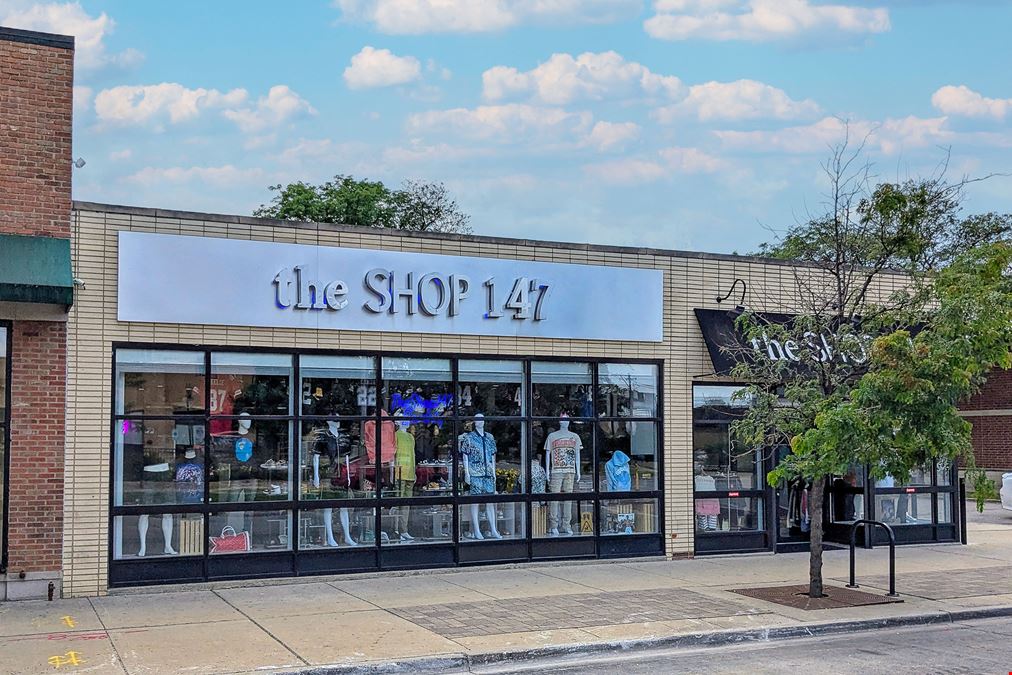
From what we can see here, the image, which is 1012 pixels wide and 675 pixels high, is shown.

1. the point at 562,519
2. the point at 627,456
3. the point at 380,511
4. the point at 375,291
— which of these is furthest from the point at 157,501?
the point at 627,456

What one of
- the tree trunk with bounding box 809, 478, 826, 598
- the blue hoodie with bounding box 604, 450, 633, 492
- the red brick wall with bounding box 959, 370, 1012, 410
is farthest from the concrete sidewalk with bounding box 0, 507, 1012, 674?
the red brick wall with bounding box 959, 370, 1012, 410

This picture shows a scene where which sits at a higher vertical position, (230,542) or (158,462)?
(158,462)

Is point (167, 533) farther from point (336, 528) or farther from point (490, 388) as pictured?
point (490, 388)

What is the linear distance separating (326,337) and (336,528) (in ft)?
8.17

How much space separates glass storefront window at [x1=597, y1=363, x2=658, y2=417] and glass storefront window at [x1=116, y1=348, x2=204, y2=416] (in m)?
5.74

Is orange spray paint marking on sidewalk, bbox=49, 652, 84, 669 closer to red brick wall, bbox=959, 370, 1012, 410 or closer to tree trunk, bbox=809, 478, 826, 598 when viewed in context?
tree trunk, bbox=809, 478, 826, 598

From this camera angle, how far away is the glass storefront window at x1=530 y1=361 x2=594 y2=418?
616 inches

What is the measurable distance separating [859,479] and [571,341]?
5.78 meters

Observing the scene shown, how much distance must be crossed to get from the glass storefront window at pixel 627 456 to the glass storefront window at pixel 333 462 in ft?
11.4

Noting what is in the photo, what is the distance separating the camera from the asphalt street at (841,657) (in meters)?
9.59

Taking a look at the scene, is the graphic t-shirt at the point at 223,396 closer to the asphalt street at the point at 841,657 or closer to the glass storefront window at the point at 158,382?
the glass storefront window at the point at 158,382

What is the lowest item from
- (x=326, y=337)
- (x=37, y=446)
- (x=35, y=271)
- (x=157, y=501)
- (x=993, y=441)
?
(x=157, y=501)

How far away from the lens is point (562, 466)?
15805mm

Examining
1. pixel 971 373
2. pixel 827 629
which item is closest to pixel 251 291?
pixel 827 629
